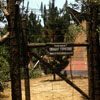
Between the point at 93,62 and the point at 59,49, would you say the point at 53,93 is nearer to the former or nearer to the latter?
the point at 93,62

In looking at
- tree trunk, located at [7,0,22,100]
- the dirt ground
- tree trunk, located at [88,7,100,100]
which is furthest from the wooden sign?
the dirt ground

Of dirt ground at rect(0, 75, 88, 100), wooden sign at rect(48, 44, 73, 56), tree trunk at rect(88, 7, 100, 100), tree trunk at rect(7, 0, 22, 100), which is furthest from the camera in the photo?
dirt ground at rect(0, 75, 88, 100)

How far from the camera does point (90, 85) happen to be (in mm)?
5109

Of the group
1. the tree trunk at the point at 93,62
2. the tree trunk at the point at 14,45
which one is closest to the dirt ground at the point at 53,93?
the tree trunk at the point at 93,62

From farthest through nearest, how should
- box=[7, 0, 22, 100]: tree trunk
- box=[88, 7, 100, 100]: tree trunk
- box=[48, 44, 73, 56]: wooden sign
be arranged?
box=[88, 7, 100, 100]: tree trunk < box=[48, 44, 73, 56]: wooden sign < box=[7, 0, 22, 100]: tree trunk

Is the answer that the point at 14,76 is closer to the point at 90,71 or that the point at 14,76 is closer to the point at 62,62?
the point at 90,71

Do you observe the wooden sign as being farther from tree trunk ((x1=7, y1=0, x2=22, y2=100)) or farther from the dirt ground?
the dirt ground

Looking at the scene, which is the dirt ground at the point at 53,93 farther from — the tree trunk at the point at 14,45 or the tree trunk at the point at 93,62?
the tree trunk at the point at 14,45

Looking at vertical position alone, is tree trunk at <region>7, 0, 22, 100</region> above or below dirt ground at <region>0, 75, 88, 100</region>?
above

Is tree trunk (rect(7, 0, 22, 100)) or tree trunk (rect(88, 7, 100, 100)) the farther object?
tree trunk (rect(88, 7, 100, 100))

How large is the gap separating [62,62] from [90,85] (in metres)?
12.5

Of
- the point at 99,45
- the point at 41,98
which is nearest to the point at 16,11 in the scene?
the point at 99,45

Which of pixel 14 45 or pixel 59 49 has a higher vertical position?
pixel 14 45

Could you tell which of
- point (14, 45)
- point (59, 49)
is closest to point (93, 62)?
point (59, 49)
